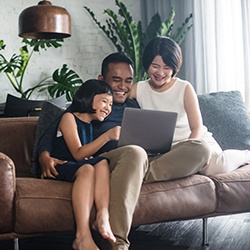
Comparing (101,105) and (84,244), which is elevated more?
(101,105)

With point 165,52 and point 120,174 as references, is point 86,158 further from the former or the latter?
point 165,52

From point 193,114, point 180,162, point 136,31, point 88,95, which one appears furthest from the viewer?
point 136,31

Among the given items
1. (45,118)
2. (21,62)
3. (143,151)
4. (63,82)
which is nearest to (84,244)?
(143,151)

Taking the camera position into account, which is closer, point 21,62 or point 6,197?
point 6,197

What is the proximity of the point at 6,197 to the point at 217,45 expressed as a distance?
3.13m

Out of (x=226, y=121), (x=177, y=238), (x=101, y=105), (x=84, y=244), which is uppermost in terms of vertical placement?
(x=101, y=105)

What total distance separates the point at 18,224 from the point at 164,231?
116 cm

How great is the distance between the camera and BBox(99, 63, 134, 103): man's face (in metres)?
2.98

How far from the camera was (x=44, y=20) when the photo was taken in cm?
326

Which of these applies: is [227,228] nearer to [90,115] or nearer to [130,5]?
[90,115]

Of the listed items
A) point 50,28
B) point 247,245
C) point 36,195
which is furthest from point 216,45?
point 36,195

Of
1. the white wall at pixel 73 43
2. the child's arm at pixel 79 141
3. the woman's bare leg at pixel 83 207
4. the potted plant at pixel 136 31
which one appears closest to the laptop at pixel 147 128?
Result: the child's arm at pixel 79 141

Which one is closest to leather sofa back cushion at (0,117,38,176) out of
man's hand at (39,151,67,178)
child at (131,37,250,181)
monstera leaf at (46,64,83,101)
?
man's hand at (39,151,67,178)

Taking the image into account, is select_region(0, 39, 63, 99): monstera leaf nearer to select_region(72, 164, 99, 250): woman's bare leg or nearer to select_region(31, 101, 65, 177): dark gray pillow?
select_region(31, 101, 65, 177): dark gray pillow
